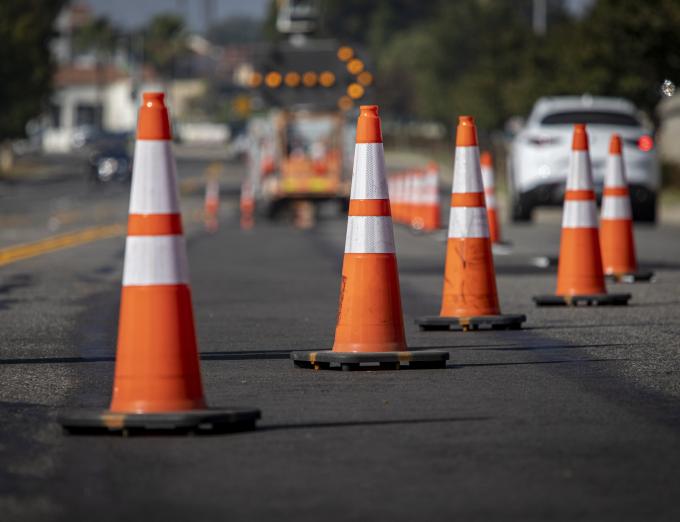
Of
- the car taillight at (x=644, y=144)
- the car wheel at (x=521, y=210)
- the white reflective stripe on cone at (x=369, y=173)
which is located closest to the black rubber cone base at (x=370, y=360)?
the white reflective stripe on cone at (x=369, y=173)

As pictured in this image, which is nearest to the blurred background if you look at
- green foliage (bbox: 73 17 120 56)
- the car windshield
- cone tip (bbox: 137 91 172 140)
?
the car windshield

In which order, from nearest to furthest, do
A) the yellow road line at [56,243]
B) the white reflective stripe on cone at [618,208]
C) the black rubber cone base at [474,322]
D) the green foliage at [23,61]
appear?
the black rubber cone base at [474,322] < the white reflective stripe on cone at [618,208] < the yellow road line at [56,243] < the green foliage at [23,61]

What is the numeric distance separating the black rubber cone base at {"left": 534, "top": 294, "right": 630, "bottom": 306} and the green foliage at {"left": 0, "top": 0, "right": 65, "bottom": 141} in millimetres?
48804

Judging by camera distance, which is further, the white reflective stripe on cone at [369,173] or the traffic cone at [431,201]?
the traffic cone at [431,201]

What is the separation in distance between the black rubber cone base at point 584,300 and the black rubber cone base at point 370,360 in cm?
357

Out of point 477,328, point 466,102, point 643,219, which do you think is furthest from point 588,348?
point 466,102

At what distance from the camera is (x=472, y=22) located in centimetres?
8725

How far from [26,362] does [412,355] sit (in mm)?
1899

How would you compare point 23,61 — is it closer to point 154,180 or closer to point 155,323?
point 154,180

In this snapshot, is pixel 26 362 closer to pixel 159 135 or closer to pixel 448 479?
pixel 159 135

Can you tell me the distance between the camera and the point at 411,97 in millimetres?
115375

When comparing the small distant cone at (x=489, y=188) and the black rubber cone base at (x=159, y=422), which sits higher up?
the small distant cone at (x=489, y=188)

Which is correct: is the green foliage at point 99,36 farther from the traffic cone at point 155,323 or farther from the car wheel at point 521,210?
the traffic cone at point 155,323

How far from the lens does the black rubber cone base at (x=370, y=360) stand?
7891 millimetres
